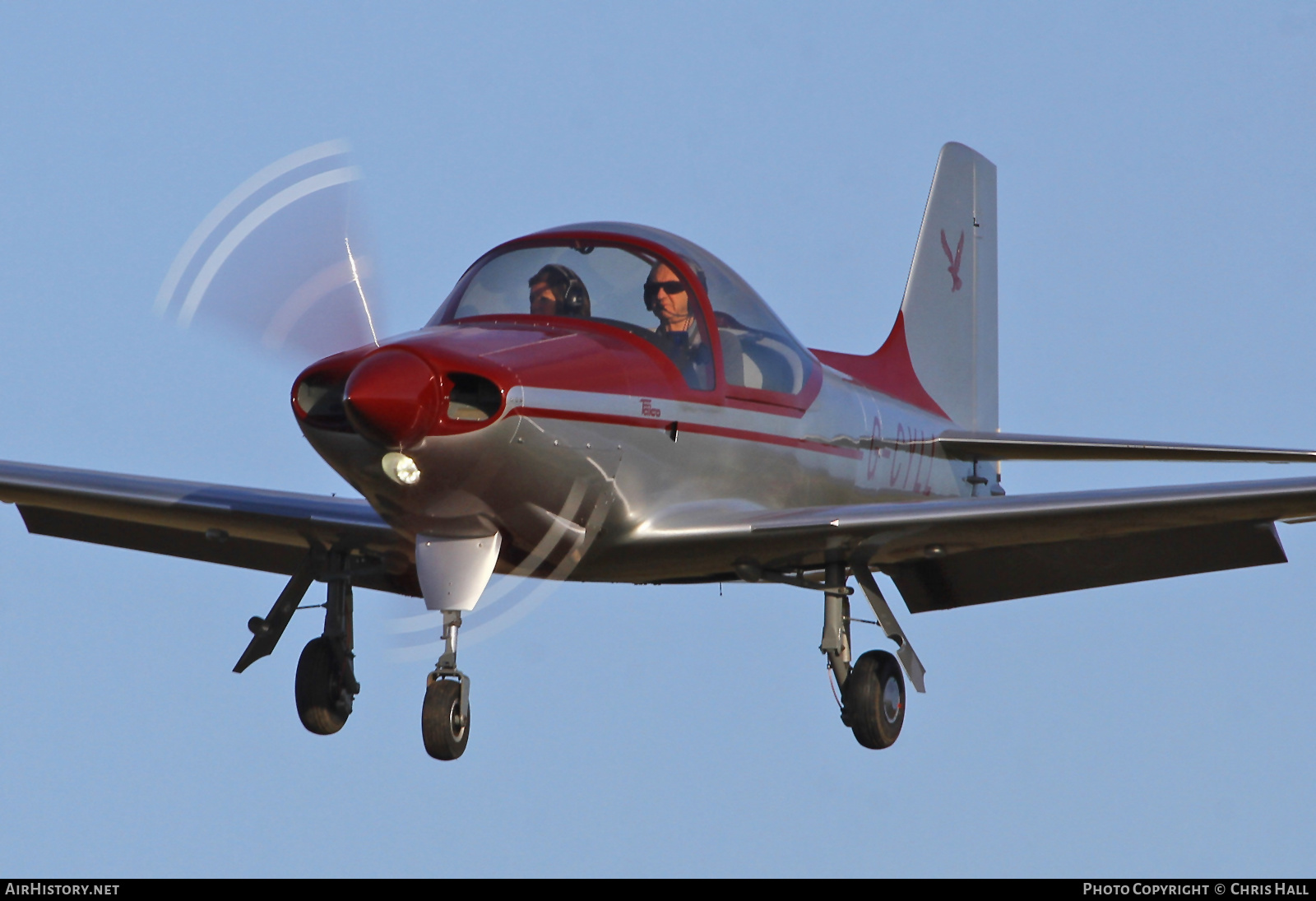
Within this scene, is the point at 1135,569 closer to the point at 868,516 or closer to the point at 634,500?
the point at 868,516

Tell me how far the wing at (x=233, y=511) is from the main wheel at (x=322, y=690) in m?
0.54

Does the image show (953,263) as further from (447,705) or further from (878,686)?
(447,705)

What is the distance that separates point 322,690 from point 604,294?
3.10 meters

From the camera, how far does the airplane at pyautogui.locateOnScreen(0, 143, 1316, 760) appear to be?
8.73 meters

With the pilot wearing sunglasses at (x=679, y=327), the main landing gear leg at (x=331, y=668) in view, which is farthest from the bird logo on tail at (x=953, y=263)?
the main landing gear leg at (x=331, y=668)

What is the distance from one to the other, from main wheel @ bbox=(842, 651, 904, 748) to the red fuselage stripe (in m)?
1.42

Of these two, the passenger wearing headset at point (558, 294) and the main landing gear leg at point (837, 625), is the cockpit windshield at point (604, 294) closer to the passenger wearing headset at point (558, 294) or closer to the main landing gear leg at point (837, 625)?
the passenger wearing headset at point (558, 294)

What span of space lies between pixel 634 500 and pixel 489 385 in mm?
1382

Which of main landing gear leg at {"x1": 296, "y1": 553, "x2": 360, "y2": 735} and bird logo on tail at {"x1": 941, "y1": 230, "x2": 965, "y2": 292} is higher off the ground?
bird logo on tail at {"x1": 941, "y1": 230, "x2": 965, "y2": 292}

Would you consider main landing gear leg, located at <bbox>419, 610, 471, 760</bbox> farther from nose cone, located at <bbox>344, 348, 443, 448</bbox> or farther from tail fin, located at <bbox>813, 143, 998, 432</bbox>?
tail fin, located at <bbox>813, 143, 998, 432</bbox>

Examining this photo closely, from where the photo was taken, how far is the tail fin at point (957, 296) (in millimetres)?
16062

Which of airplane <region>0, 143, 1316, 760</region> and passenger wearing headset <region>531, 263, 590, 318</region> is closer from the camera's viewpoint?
airplane <region>0, 143, 1316, 760</region>

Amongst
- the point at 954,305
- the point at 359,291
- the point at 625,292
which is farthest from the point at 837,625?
the point at 954,305

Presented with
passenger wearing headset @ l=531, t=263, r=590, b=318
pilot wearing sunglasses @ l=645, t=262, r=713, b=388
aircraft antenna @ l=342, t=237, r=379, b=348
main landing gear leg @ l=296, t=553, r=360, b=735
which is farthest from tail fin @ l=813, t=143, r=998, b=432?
aircraft antenna @ l=342, t=237, r=379, b=348
